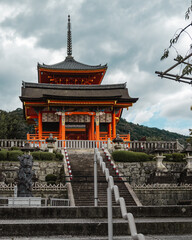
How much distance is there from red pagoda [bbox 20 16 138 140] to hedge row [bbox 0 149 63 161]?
5809mm

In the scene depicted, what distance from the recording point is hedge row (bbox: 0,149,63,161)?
22.2 m

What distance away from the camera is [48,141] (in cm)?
2572

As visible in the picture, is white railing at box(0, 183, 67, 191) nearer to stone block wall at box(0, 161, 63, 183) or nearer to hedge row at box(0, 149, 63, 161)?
stone block wall at box(0, 161, 63, 183)

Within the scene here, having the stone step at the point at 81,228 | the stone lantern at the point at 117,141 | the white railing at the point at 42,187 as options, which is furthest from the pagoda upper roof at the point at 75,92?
the stone step at the point at 81,228

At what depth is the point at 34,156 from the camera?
74.5ft

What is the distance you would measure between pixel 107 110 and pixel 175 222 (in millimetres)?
24103

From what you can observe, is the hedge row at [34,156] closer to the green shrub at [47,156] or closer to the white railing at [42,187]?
the green shrub at [47,156]

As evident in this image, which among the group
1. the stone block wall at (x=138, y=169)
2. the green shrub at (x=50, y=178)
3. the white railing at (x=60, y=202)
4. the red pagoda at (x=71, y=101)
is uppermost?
the red pagoda at (x=71, y=101)

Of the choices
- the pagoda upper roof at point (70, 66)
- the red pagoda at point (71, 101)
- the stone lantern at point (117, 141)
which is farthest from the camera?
the pagoda upper roof at point (70, 66)

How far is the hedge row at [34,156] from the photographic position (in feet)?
→ 72.8

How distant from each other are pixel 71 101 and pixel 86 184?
11.6 metres

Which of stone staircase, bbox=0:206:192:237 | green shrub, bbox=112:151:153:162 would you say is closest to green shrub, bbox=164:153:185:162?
green shrub, bbox=112:151:153:162

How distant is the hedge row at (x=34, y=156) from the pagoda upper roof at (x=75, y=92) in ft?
23.4

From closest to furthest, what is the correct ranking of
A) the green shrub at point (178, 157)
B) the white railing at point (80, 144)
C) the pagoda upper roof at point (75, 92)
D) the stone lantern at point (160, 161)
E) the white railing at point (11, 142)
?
the stone lantern at point (160, 161), the green shrub at point (178, 157), the white railing at point (11, 142), the white railing at point (80, 144), the pagoda upper roof at point (75, 92)
